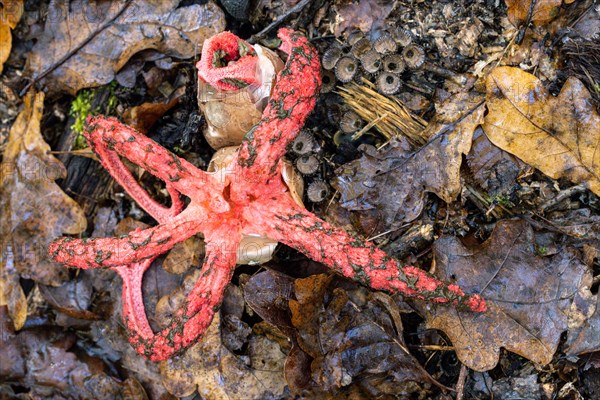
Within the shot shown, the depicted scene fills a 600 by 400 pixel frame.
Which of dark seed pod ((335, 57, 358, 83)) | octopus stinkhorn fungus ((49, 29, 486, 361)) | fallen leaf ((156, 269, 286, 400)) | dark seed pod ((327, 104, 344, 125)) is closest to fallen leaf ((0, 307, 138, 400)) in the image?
fallen leaf ((156, 269, 286, 400))

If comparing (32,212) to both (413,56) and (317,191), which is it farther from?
(413,56)

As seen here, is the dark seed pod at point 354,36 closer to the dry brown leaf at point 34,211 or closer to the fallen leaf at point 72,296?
the dry brown leaf at point 34,211

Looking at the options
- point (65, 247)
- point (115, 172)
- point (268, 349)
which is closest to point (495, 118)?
point (268, 349)

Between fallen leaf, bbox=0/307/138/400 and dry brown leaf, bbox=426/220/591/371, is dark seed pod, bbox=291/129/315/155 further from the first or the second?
fallen leaf, bbox=0/307/138/400

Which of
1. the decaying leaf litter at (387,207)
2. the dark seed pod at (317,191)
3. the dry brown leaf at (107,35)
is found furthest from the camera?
the dry brown leaf at (107,35)

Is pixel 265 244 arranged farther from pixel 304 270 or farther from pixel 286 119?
pixel 286 119

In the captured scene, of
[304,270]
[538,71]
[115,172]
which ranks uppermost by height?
[538,71]

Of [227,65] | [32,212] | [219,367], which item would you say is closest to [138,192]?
[32,212]

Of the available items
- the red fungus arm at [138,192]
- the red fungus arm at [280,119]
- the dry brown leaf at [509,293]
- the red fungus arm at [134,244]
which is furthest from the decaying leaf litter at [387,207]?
the red fungus arm at [134,244]
